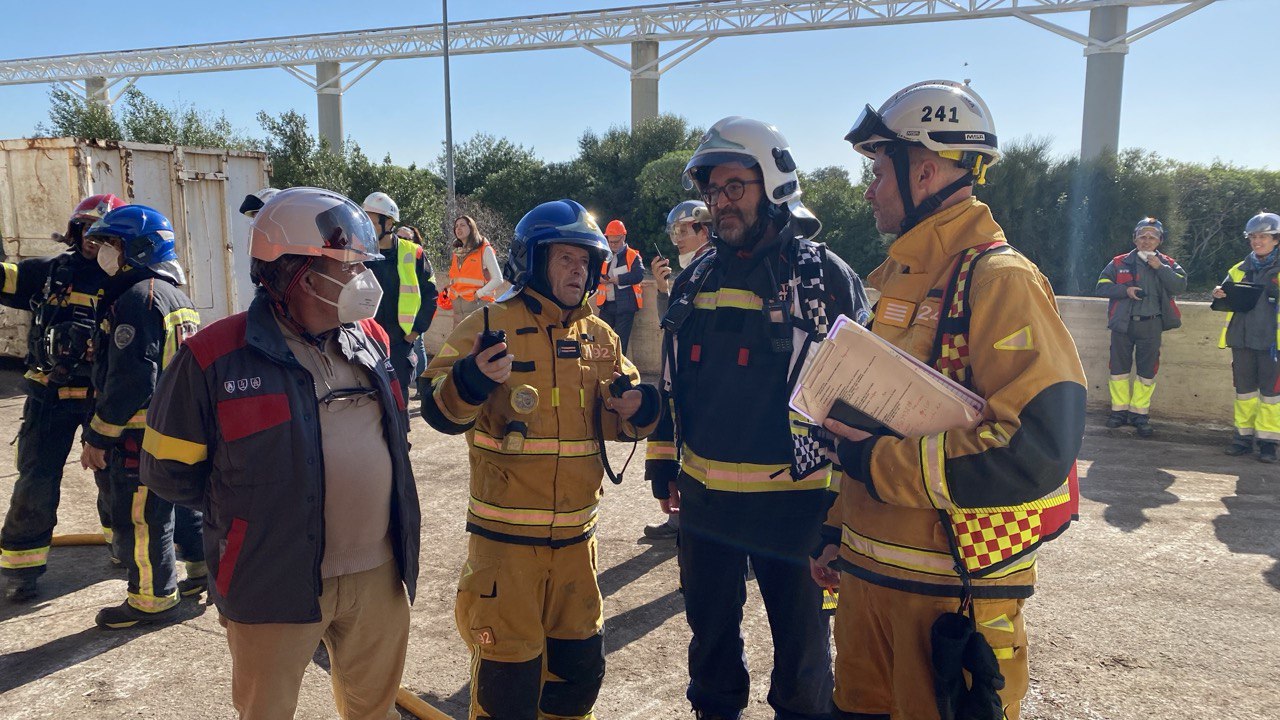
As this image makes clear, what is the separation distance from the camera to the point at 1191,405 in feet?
31.6

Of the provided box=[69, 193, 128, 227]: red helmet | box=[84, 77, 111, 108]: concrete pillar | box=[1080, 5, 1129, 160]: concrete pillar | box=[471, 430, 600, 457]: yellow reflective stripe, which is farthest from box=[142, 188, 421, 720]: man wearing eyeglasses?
box=[84, 77, 111, 108]: concrete pillar

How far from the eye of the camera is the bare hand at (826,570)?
9.29 feet

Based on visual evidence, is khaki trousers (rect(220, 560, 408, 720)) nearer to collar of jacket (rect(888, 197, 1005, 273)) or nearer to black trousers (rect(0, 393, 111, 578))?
collar of jacket (rect(888, 197, 1005, 273))

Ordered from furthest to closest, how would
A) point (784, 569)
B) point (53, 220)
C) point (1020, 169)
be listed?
point (1020, 169)
point (53, 220)
point (784, 569)

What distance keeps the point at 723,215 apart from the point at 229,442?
76.7 inches

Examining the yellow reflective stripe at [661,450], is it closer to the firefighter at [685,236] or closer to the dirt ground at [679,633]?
the dirt ground at [679,633]

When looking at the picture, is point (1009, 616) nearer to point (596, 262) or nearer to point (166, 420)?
point (596, 262)

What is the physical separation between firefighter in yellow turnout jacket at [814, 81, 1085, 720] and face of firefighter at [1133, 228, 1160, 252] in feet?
27.0

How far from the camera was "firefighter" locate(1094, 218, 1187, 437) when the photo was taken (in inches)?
363

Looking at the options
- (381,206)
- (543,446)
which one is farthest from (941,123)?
(381,206)

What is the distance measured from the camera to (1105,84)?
2738 cm

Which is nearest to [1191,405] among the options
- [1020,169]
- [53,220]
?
[53,220]

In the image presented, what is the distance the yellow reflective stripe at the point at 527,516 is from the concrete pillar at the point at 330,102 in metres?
37.6

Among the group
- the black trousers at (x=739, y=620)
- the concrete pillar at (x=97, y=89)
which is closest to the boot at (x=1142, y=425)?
the black trousers at (x=739, y=620)
